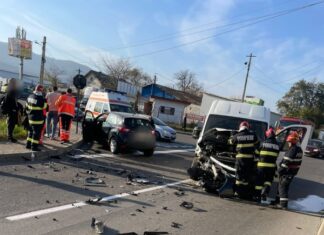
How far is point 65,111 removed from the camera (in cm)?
1573

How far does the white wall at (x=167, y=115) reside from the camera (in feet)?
171

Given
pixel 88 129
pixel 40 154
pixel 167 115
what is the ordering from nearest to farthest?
1. pixel 40 154
2. pixel 88 129
3. pixel 167 115

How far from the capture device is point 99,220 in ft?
22.4

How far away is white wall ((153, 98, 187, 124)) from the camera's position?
171ft

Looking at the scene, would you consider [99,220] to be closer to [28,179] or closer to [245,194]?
[28,179]

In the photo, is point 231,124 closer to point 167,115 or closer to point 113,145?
point 113,145

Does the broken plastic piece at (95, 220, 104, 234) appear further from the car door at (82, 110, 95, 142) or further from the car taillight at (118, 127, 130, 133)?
the car door at (82, 110, 95, 142)

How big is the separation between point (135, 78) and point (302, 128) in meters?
81.9

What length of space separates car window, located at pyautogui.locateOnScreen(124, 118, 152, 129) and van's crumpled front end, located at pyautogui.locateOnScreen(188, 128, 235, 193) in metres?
4.31

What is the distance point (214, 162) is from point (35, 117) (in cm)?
530

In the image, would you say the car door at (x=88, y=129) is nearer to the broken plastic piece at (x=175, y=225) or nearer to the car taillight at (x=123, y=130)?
the car taillight at (x=123, y=130)

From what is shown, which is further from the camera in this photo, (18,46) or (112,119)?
(18,46)

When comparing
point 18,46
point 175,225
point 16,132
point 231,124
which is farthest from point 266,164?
point 18,46

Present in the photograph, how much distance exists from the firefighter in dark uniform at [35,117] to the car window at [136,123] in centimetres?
336
